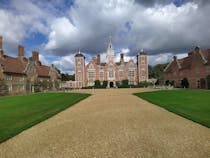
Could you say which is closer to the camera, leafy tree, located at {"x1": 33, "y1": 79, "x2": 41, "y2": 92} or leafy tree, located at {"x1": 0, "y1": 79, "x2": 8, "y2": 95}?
leafy tree, located at {"x1": 0, "y1": 79, "x2": 8, "y2": 95}

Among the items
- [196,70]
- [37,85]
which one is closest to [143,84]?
[196,70]

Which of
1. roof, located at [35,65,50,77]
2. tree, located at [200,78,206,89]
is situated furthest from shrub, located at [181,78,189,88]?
roof, located at [35,65,50,77]

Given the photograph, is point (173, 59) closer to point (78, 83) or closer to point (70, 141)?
point (78, 83)

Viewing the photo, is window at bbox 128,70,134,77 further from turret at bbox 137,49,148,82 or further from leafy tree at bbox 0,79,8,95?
leafy tree at bbox 0,79,8,95

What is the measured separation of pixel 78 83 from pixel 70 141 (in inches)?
1847

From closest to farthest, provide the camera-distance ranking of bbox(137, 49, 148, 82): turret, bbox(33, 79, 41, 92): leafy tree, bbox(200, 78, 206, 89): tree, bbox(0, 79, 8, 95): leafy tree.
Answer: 1. bbox(0, 79, 8, 95): leafy tree
2. bbox(200, 78, 206, 89): tree
3. bbox(33, 79, 41, 92): leafy tree
4. bbox(137, 49, 148, 82): turret

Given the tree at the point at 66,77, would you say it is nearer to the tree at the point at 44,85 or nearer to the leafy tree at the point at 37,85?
the tree at the point at 44,85

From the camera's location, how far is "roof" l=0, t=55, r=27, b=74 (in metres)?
29.0

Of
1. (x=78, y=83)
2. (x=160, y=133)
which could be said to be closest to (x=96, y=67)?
(x=78, y=83)

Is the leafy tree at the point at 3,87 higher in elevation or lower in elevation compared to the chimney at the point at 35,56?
lower

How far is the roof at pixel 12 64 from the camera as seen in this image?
29.0 meters

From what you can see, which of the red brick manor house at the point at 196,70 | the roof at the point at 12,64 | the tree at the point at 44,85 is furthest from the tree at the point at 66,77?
the red brick manor house at the point at 196,70

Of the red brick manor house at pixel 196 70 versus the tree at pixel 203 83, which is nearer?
the red brick manor house at pixel 196 70

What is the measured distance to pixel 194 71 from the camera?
35.2 m
